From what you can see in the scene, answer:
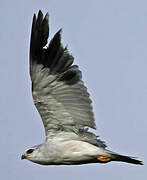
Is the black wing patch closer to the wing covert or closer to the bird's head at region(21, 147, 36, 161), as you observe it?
the wing covert

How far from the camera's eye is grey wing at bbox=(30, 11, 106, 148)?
Answer: 12289mm

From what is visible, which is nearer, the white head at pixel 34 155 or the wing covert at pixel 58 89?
the white head at pixel 34 155

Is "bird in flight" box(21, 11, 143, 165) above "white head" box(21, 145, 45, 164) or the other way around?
above

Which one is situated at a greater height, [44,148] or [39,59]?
[39,59]

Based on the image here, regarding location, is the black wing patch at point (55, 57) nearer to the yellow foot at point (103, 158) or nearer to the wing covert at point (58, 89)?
the wing covert at point (58, 89)

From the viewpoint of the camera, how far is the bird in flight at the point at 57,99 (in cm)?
1219

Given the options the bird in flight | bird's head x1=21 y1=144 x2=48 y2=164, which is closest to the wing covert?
the bird in flight

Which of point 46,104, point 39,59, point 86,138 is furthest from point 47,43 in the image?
point 86,138

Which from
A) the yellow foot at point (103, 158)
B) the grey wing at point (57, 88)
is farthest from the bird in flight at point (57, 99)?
the yellow foot at point (103, 158)

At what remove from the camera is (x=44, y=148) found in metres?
12.1

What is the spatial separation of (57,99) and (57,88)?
0.72 feet

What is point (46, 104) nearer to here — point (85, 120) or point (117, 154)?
point (85, 120)

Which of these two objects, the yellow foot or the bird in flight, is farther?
the bird in flight

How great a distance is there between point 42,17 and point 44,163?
2.64 metres
